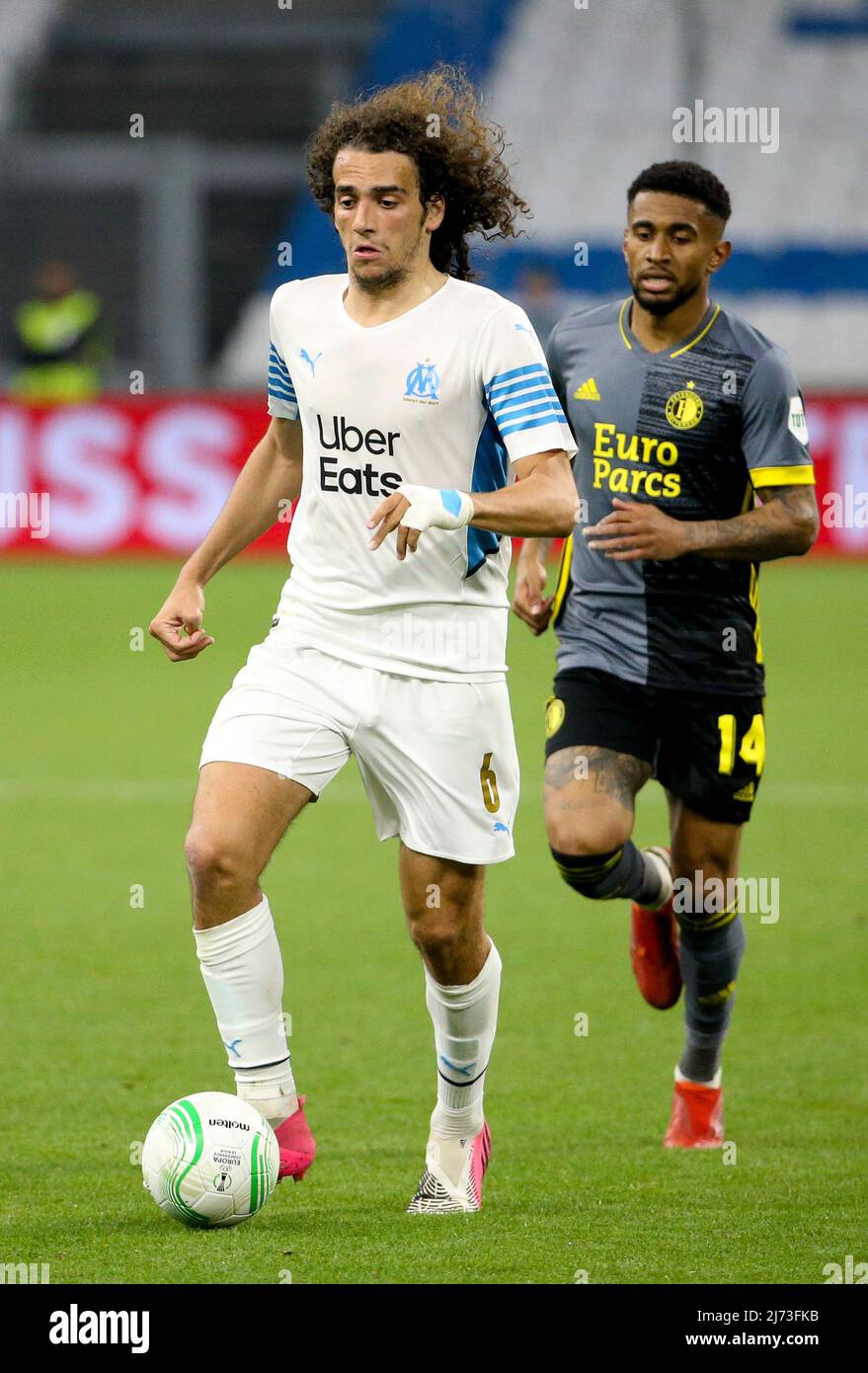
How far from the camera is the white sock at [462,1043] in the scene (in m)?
4.61

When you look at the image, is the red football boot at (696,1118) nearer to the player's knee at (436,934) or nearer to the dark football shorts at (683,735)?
the dark football shorts at (683,735)

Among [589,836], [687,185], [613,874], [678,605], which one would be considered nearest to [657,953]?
[613,874]

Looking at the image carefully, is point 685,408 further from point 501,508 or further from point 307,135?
point 307,135

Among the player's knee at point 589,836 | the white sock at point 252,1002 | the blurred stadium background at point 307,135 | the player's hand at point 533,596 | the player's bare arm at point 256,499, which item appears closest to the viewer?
the white sock at point 252,1002

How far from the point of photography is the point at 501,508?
4145mm

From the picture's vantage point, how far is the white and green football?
415 cm

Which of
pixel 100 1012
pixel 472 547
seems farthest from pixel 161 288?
pixel 472 547

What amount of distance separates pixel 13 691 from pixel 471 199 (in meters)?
8.94

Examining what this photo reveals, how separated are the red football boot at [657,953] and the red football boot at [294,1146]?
4.91ft

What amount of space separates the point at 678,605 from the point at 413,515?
1520 millimetres

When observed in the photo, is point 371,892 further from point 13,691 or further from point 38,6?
point 38,6

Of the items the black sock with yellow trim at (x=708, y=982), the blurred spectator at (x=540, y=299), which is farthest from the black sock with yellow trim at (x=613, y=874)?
the blurred spectator at (x=540, y=299)
